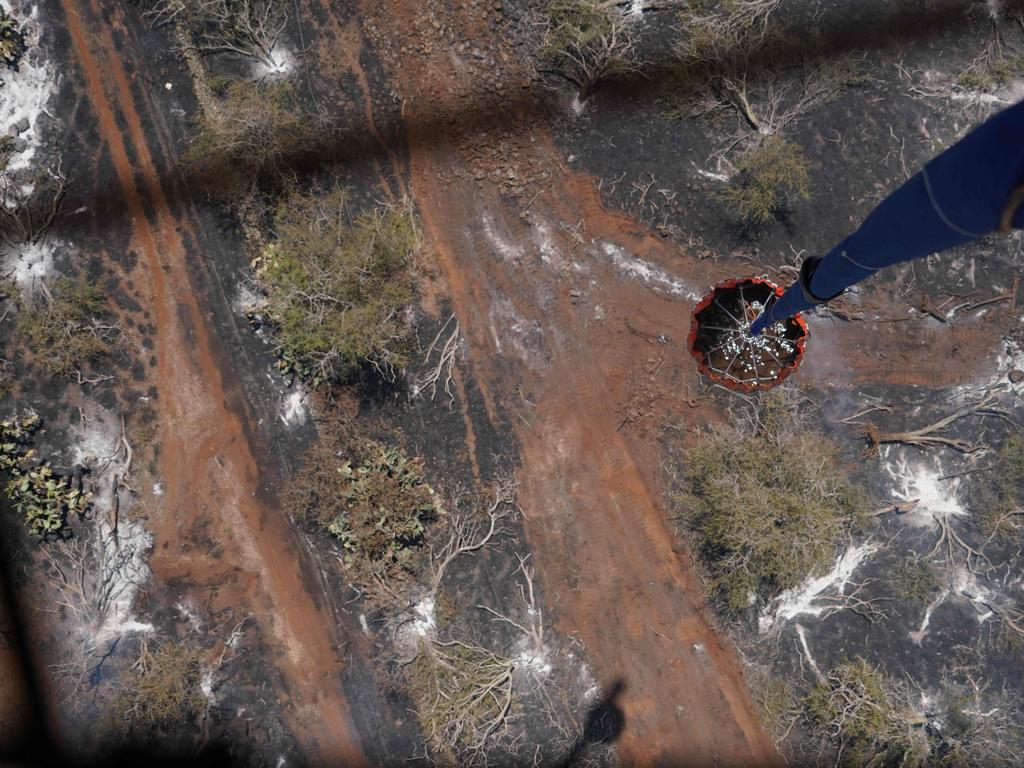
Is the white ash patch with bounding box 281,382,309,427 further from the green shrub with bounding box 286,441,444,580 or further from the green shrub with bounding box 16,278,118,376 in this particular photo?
the green shrub with bounding box 16,278,118,376

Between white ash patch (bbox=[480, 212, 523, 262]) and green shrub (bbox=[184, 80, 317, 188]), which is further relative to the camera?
white ash patch (bbox=[480, 212, 523, 262])

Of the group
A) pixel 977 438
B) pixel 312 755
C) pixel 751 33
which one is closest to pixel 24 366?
pixel 312 755

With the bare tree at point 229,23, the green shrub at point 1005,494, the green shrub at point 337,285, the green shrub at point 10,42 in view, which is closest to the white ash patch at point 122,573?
the green shrub at point 337,285

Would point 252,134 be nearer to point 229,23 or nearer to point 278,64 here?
point 278,64

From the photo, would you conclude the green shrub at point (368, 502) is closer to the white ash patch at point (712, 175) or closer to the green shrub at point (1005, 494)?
the white ash patch at point (712, 175)

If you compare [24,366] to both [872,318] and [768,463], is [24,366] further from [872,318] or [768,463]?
[872,318]

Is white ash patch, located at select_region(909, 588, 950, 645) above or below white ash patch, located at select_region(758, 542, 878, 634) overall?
below

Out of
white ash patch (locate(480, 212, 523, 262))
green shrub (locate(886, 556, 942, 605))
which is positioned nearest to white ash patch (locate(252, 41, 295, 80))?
white ash patch (locate(480, 212, 523, 262))
